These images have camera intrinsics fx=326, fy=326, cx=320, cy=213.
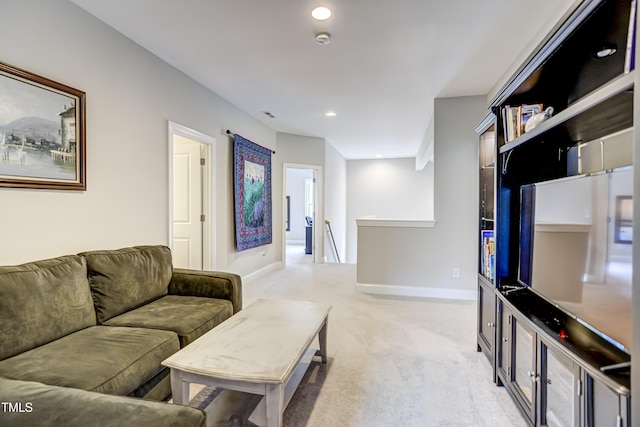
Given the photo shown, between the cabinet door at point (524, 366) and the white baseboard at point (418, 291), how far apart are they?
2325 millimetres

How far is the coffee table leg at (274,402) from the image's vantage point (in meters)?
1.43

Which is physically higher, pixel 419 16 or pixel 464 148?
pixel 419 16

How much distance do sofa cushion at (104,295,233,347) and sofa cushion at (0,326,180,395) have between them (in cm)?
9

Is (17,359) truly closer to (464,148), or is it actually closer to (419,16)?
(419,16)

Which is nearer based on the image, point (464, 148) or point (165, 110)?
point (165, 110)

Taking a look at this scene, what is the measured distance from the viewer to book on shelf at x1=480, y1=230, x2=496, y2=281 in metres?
2.36

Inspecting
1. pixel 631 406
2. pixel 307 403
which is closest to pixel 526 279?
pixel 631 406

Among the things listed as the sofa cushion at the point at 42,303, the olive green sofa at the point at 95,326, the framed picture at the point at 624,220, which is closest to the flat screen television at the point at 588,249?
the framed picture at the point at 624,220

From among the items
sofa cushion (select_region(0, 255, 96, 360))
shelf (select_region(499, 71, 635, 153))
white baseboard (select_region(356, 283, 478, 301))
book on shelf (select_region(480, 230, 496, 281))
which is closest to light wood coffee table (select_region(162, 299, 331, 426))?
sofa cushion (select_region(0, 255, 96, 360))

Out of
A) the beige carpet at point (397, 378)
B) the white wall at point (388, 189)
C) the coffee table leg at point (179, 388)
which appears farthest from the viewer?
the white wall at point (388, 189)

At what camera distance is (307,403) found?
1.91 m

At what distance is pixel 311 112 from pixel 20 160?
3.42m

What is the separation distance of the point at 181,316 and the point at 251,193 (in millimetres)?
3010

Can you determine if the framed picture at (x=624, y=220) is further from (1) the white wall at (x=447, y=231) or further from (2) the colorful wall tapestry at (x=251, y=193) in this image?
(2) the colorful wall tapestry at (x=251, y=193)
